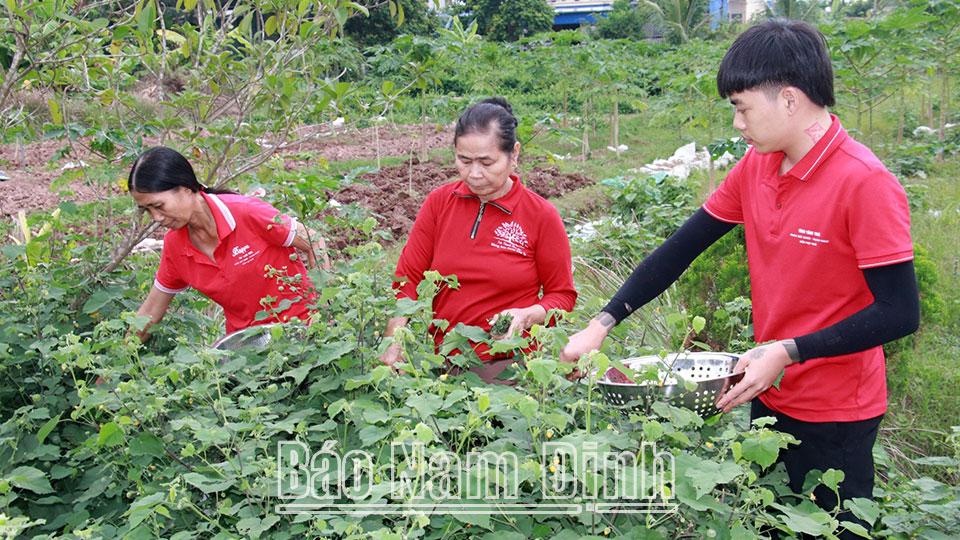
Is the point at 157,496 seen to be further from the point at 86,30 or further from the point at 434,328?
the point at 86,30

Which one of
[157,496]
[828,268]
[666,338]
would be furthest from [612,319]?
[666,338]

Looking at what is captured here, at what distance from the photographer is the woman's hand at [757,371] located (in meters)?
1.47

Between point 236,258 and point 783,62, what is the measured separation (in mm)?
1827

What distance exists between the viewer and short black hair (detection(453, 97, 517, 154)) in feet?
7.61

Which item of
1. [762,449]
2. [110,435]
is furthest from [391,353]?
[762,449]

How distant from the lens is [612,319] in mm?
1848

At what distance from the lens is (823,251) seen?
5.30 feet

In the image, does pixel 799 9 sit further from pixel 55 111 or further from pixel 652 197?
pixel 55 111

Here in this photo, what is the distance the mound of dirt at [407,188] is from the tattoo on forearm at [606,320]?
4.18 meters

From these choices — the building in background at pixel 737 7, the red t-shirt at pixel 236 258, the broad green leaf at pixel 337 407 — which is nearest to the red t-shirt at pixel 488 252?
the red t-shirt at pixel 236 258

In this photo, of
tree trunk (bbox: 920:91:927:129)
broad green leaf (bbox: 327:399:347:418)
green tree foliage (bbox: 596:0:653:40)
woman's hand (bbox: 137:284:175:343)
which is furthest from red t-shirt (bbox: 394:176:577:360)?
green tree foliage (bbox: 596:0:653:40)

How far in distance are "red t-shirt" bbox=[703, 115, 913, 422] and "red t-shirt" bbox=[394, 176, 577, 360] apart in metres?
0.70

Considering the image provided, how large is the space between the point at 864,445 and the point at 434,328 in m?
1.10

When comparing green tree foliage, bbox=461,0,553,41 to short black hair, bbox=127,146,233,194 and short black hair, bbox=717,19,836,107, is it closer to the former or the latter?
short black hair, bbox=127,146,233,194
